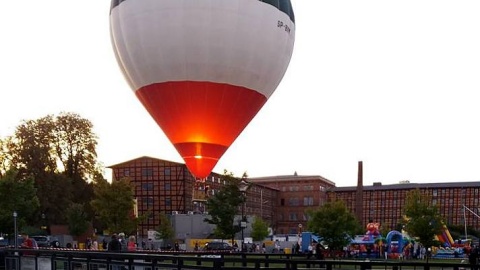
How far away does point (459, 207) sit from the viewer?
149 meters

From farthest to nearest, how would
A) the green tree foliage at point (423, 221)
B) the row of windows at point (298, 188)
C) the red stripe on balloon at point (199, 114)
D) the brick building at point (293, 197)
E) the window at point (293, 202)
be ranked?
1. the window at point (293, 202)
2. the row of windows at point (298, 188)
3. the brick building at point (293, 197)
4. the green tree foliage at point (423, 221)
5. the red stripe on balloon at point (199, 114)

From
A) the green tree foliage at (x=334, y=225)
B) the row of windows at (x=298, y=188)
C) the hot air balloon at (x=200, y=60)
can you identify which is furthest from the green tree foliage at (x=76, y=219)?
the row of windows at (x=298, y=188)

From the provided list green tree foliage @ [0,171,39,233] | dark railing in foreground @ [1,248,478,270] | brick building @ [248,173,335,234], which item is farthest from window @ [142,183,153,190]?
dark railing in foreground @ [1,248,478,270]

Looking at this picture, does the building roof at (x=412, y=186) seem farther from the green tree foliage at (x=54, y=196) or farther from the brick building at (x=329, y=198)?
the green tree foliage at (x=54, y=196)

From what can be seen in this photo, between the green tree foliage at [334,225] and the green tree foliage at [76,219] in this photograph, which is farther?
the green tree foliage at [76,219]

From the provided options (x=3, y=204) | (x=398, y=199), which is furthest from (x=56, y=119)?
(x=398, y=199)

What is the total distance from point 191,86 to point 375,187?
139 metres

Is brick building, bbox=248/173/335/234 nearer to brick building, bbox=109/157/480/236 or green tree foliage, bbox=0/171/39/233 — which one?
brick building, bbox=109/157/480/236

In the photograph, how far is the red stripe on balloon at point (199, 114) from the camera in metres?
26.5

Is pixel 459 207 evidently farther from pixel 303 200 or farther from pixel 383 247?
pixel 383 247

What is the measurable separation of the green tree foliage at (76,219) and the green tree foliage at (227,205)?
19329mm

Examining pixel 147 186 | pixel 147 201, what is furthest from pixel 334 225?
pixel 147 186

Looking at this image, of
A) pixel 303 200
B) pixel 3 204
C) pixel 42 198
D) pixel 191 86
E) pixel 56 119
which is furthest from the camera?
pixel 303 200

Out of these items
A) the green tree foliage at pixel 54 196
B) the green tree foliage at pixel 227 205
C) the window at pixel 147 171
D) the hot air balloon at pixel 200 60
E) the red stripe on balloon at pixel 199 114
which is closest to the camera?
the hot air balloon at pixel 200 60
